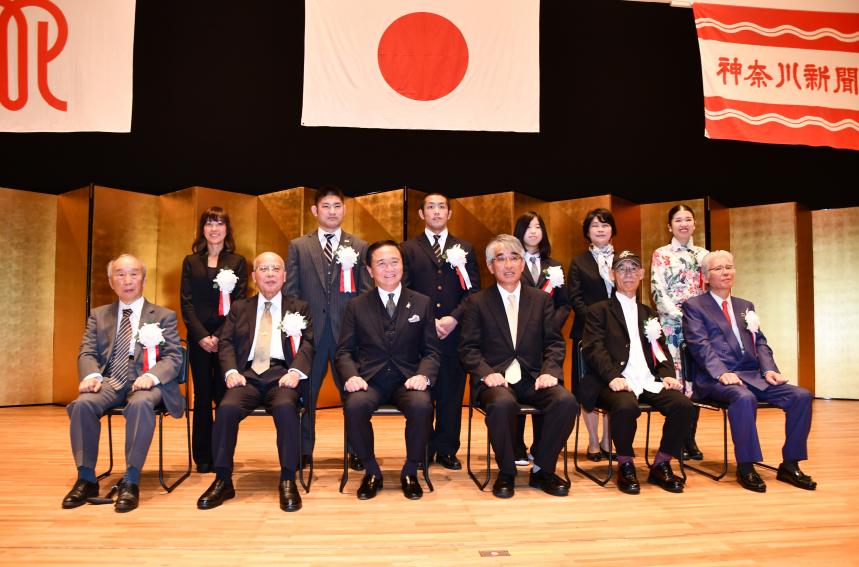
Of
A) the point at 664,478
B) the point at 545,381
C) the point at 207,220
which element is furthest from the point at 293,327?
the point at 664,478

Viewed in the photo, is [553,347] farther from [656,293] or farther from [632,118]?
[632,118]

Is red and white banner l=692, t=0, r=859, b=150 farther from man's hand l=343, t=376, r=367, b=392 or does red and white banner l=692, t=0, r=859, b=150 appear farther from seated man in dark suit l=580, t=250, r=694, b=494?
man's hand l=343, t=376, r=367, b=392

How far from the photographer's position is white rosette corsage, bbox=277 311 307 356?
3.60 metres

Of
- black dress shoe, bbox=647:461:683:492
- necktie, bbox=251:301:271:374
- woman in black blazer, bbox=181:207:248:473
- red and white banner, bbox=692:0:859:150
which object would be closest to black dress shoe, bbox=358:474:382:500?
necktie, bbox=251:301:271:374

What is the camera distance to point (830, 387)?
7.38m

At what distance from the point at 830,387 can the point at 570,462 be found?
192 inches

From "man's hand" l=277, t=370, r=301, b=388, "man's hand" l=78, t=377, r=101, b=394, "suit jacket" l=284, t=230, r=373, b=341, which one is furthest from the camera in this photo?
"suit jacket" l=284, t=230, r=373, b=341

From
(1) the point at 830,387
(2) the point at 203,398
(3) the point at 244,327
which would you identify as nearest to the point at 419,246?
(3) the point at 244,327

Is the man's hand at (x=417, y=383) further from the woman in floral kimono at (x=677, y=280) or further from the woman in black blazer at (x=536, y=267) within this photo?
the woman in floral kimono at (x=677, y=280)

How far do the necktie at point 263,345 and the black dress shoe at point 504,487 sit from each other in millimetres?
1411

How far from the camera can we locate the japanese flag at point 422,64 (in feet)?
15.1

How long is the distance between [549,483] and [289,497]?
137 cm

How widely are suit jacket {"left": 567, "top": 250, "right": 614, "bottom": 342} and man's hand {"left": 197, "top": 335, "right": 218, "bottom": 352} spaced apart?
2.28 m

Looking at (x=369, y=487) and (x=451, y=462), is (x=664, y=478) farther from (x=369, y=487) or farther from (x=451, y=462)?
(x=369, y=487)
